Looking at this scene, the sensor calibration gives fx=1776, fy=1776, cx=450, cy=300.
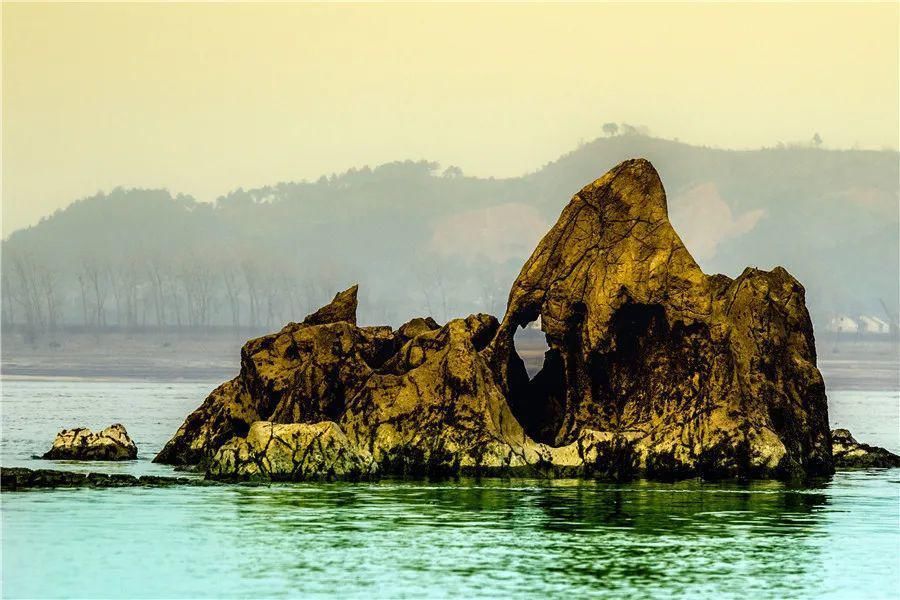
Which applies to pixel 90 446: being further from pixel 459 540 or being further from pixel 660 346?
pixel 459 540

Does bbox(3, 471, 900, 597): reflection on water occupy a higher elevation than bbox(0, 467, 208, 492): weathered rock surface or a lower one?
lower

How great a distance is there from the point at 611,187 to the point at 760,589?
32.3 metres

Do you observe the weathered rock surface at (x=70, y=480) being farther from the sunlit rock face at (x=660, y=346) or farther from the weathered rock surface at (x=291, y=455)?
the sunlit rock face at (x=660, y=346)

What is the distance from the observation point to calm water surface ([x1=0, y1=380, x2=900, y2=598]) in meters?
45.5

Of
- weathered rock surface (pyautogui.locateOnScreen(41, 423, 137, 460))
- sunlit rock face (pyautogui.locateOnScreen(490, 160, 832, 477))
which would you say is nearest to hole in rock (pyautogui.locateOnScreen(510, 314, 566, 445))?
sunlit rock face (pyautogui.locateOnScreen(490, 160, 832, 477))

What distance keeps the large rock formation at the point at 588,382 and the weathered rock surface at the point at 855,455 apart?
24.3ft

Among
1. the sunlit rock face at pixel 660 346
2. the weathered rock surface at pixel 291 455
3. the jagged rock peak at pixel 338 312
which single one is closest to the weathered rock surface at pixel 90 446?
A: the jagged rock peak at pixel 338 312

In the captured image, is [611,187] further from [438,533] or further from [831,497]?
[438,533]

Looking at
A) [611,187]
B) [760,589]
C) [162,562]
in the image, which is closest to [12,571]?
[162,562]

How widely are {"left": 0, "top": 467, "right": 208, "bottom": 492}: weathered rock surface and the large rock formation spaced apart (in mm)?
2687

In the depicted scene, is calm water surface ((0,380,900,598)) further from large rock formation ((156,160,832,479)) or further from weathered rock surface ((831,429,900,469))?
weathered rock surface ((831,429,900,469))

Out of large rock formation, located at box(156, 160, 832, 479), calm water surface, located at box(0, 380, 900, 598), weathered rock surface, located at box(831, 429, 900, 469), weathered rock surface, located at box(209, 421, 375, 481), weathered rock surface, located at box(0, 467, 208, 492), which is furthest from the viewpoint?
weathered rock surface, located at box(831, 429, 900, 469)

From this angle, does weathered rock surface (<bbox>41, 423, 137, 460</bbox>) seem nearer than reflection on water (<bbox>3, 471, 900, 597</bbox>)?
No

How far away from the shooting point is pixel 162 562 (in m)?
48.9
